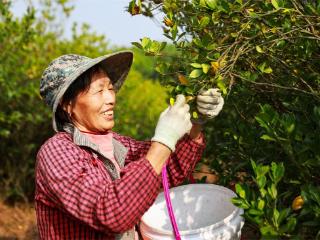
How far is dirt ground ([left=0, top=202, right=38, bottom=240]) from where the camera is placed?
219 inches

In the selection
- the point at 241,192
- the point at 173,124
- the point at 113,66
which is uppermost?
the point at 113,66

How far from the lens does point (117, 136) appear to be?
2.78m

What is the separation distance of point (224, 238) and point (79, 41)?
4985 millimetres

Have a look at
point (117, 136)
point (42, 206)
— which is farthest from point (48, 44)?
point (42, 206)

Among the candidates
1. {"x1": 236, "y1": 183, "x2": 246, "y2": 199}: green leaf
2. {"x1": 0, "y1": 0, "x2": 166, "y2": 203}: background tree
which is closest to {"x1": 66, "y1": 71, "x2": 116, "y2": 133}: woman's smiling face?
{"x1": 236, "y1": 183, "x2": 246, "y2": 199}: green leaf

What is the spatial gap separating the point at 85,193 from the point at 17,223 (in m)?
4.16

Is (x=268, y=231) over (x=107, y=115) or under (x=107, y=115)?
under

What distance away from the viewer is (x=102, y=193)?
78.5 inches

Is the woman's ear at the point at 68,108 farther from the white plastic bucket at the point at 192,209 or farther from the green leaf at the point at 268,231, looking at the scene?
the green leaf at the point at 268,231

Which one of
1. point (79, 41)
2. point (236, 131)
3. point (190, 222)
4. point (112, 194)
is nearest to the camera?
point (112, 194)

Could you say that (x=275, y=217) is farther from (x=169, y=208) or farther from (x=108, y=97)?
(x=108, y=97)

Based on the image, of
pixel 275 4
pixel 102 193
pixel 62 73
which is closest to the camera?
pixel 102 193

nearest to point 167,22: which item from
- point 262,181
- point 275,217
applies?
point 262,181

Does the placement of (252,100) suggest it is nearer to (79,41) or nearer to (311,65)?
(311,65)
